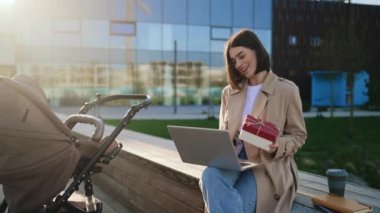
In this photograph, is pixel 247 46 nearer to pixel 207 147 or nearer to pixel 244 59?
pixel 244 59

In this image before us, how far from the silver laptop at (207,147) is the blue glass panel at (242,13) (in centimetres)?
3221

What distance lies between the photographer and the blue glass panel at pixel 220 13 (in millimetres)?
33938

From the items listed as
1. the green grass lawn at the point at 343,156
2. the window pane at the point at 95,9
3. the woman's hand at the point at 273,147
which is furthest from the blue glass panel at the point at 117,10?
the woman's hand at the point at 273,147

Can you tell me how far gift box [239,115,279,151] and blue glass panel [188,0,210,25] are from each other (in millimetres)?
31254

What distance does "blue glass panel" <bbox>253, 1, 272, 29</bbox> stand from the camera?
1382 inches

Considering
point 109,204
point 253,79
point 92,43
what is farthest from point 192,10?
point 253,79

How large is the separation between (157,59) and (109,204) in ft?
91.1

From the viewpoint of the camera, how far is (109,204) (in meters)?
5.92

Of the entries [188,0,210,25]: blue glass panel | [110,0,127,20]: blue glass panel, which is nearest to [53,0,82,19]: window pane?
[110,0,127,20]: blue glass panel

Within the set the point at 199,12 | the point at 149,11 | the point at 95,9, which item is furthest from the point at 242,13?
the point at 95,9

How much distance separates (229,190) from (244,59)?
90cm

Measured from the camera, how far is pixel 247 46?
317cm

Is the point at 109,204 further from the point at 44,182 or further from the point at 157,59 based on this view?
the point at 157,59

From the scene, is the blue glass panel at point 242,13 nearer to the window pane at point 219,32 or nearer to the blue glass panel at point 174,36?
the window pane at point 219,32
